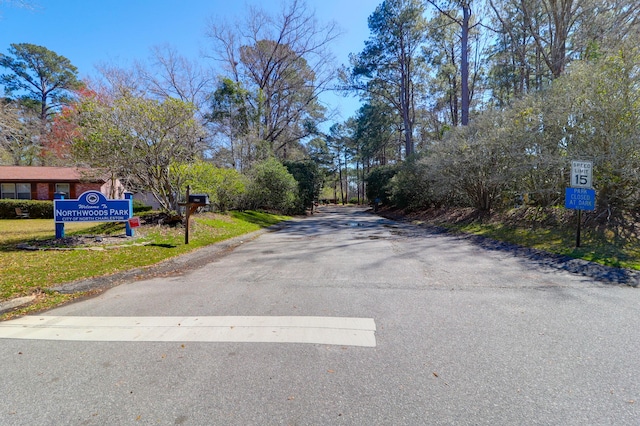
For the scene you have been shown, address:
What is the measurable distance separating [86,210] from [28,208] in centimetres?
1617

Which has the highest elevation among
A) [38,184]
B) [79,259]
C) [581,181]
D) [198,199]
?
[38,184]

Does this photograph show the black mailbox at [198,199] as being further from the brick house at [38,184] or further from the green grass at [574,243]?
the brick house at [38,184]

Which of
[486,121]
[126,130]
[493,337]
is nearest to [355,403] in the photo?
[493,337]

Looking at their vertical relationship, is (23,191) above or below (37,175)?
below

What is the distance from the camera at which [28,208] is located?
68.8 ft

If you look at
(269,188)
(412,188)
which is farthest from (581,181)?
(269,188)

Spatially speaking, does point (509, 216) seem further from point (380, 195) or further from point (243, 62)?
point (243, 62)

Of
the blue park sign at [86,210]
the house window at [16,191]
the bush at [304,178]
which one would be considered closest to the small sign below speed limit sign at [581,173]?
the blue park sign at [86,210]

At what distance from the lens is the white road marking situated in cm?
354

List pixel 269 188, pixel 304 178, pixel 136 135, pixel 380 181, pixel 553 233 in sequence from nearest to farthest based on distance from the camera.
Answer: pixel 553 233 → pixel 136 135 → pixel 269 188 → pixel 304 178 → pixel 380 181

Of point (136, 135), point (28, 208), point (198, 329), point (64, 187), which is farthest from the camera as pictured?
point (64, 187)

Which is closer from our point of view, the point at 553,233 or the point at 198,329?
the point at 198,329

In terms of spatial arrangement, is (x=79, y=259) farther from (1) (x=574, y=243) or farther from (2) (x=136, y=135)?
(1) (x=574, y=243)

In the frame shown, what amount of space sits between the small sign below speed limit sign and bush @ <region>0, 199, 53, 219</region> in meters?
27.3
